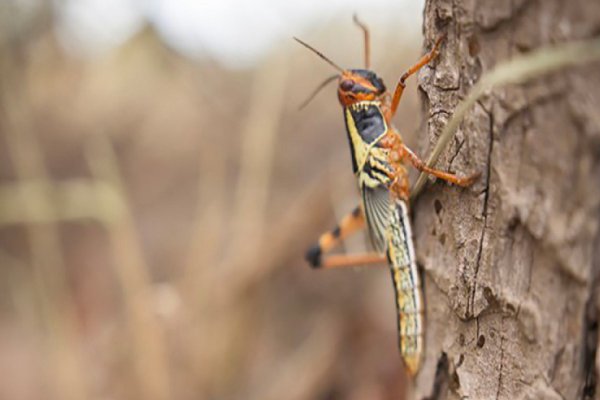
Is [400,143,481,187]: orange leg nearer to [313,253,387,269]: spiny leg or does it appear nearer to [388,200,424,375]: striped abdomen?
[388,200,424,375]: striped abdomen

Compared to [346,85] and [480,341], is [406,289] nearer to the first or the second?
[480,341]

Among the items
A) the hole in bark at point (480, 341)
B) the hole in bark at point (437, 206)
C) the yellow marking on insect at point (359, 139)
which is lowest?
the hole in bark at point (480, 341)

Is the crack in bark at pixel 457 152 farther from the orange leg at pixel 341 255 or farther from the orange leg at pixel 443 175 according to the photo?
the orange leg at pixel 341 255

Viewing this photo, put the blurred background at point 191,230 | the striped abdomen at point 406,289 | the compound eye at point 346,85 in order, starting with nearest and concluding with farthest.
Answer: the striped abdomen at point 406,289 → the compound eye at point 346,85 → the blurred background at point 191,230

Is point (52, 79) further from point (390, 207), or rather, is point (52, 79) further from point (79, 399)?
point (390, 207)

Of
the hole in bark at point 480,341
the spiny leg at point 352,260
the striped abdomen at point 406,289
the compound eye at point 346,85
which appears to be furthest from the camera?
the spiny leg at point 352,260

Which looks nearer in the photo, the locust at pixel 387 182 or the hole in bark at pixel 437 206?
the hole in bark at pixel 437 206

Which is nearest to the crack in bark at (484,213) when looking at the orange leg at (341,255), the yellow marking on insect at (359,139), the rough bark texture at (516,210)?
the rough bark texture at (516,210)

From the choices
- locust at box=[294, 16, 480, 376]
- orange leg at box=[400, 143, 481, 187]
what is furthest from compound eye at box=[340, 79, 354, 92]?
orange leg at box=[400, 143, 481, 187]

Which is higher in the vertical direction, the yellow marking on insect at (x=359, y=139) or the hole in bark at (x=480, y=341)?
the yellow marking on insect at (x=359, y=139)

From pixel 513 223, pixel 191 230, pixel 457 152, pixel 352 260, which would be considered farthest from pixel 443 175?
pixel 191 230
